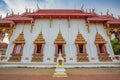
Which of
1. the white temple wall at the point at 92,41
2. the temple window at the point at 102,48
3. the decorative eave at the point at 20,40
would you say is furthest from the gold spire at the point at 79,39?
the decorative eave at the point at 20,40

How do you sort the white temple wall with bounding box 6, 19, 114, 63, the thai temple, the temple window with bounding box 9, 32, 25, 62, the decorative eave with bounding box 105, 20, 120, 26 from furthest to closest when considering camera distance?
the decorative eave with bounding box 105, 20, 120, 26 < the white temple wall with bounding box 6, 19, 114, 63 < the temple window with bounding box 9, 32, 25, 62 < the thai temple

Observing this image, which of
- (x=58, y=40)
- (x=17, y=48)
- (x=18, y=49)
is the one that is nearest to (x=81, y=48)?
(x=58, y=40)

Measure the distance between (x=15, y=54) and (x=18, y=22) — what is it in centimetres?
338

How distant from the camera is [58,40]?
40.0 ft

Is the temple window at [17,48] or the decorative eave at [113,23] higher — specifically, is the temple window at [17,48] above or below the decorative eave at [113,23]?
below

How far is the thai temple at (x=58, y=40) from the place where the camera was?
11.6 metres

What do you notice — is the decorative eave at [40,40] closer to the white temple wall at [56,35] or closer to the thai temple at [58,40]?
the thai temple at [58,40]

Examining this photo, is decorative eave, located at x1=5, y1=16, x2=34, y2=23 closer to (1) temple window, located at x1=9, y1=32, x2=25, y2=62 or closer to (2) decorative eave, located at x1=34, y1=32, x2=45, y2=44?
(1) temple window, located at x1=9, y1=32, x2=25, y2=62

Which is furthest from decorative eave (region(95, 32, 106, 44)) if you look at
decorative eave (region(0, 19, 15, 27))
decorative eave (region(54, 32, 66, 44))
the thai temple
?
decorative eave (region(0, 19, 15, 27))

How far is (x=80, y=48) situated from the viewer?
1242 cm

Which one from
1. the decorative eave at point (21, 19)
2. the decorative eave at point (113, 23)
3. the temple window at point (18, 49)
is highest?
the decorative eave at point (21, 19)

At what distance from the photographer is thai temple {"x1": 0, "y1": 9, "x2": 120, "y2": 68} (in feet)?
38.0

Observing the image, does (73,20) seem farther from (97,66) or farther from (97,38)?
(97,66)

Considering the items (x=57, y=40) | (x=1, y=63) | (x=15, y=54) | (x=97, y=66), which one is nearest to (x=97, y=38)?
(x=97, y=66)
